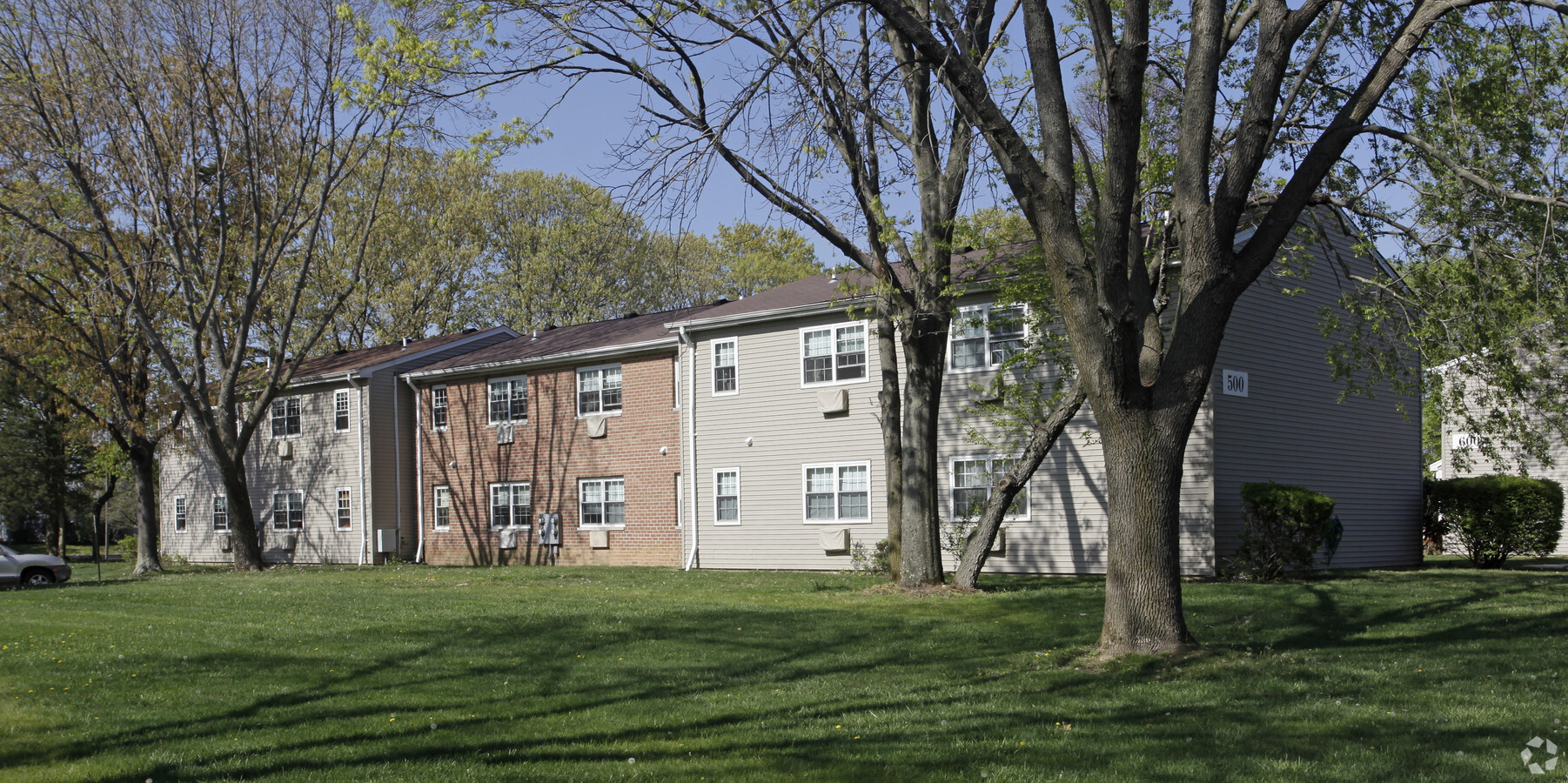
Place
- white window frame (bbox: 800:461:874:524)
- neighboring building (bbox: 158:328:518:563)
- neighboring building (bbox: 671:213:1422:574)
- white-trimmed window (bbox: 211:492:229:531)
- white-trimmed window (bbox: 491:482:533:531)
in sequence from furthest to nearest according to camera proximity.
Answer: white-trimmed window (bbox: 211:492:229:531) → neighboring building (bbox: 158:328:518:563) → white-trimmed window (bbox: 491:482:533:531) → white window frame (bbox: 800:461:874:524) → neighboring building (bbox: 671:213:1422:574)

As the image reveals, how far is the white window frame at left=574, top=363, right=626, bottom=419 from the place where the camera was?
27281mm

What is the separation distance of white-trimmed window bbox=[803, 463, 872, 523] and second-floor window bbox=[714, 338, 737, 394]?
109 inches

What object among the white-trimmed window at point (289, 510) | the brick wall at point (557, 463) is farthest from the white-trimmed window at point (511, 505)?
the white-trimmed window at point (289, 510)

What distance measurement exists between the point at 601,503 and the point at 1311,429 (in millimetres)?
15746

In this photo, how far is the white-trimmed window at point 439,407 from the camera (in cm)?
3122

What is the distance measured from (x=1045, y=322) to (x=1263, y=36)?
802cm

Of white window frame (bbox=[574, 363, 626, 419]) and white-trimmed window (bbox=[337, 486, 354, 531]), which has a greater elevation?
white window frame (bbox=[574, 363, 626, 419])

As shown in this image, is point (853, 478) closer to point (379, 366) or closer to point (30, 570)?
point (379, 366)

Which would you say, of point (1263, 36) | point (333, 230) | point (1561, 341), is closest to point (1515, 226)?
point (1561, 341)

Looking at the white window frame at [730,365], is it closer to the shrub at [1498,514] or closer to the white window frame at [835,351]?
the white window frame at [835,351]

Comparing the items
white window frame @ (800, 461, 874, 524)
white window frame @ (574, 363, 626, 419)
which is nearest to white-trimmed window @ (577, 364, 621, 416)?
white window frame @ (574, 363, 626, 419)

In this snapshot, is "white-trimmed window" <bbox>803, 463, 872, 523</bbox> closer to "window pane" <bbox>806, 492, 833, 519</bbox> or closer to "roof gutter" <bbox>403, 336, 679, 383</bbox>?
"window pane" <bbox>806, 492, 833, 519</bbox>

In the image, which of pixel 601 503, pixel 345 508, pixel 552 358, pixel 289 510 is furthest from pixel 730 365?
pixel 289 510

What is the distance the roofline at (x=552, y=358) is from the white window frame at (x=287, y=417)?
4243mm
